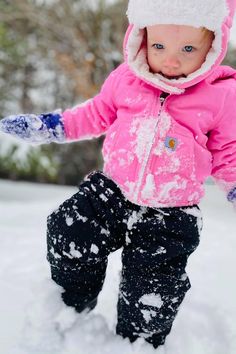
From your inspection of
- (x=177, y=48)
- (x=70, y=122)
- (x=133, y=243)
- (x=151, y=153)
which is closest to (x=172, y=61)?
(x=177, y=48)

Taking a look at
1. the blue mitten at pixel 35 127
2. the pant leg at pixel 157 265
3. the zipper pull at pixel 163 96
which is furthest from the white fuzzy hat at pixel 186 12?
the pant leg at pixel 157 265

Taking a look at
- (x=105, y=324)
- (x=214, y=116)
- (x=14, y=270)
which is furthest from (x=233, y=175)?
(x=14, y=270)

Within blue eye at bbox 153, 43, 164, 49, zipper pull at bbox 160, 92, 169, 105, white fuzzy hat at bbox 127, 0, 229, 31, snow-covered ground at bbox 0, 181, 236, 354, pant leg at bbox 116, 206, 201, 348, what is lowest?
snow-covered ground at bbox 0, 181, 236, 354

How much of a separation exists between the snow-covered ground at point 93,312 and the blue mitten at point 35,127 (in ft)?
1.77

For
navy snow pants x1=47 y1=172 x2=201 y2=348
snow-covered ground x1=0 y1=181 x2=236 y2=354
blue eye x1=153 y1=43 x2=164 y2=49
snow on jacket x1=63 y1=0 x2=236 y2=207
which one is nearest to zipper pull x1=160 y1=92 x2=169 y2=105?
snow on jacket x1=63 y1=0 x2=236 y2=207

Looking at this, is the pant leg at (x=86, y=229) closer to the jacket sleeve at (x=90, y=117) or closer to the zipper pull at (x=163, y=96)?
the jacket sleeve at (x=90, y=117)

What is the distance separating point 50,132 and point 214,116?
→ 552 millimetres

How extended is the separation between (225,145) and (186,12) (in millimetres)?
433

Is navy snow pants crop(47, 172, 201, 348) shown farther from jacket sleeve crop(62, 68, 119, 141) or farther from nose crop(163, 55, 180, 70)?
nose crop(163, 55, 180, 70)

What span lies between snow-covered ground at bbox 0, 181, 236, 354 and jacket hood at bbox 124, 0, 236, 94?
842 mm

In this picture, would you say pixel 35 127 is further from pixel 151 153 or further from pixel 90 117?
pixel 151 153

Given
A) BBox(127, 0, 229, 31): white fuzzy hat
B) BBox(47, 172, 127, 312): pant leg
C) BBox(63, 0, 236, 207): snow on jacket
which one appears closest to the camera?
BBox(127, 0, 229, 31): white fuzzy hat

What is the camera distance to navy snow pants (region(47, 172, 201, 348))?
1.45 m

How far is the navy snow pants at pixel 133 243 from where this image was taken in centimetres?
145
